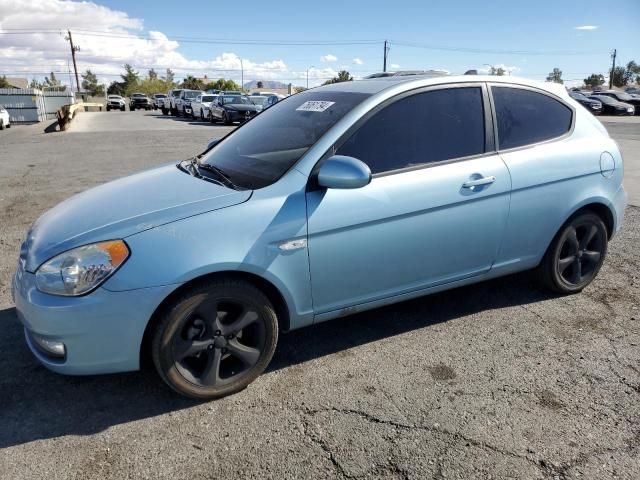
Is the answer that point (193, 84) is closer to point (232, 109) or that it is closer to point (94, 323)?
point (232, 109)

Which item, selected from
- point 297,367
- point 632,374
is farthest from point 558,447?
point 297,367

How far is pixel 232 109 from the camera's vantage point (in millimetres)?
24453

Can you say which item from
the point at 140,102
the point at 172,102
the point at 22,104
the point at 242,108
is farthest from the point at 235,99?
the point at 140,102

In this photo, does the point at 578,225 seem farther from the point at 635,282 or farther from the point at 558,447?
the point at 558,447

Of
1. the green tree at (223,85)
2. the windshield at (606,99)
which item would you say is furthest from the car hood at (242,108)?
the green tree at (223,85)

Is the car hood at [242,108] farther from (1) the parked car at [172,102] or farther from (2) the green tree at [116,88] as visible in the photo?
(2) the green tree at [116,88]

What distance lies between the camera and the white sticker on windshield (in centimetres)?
331

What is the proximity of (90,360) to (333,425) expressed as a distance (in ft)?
4.13

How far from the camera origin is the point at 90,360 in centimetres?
250

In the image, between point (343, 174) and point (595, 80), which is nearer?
point (343, 174)

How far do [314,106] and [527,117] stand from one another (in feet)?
5.07

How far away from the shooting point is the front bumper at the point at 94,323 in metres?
2.40

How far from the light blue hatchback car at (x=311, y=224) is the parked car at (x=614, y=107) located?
36546mm

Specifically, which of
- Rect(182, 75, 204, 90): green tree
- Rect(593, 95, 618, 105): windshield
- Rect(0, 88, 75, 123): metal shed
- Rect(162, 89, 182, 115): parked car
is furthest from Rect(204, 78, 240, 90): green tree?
Rect(593, 95, 618, 105): windshield
